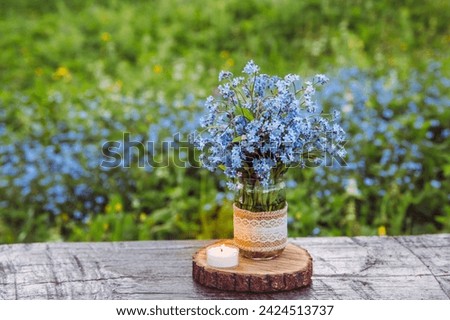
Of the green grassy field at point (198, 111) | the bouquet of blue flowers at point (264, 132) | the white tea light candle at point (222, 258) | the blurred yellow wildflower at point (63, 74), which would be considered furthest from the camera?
the blurred yellow wildflower at point (63, 74)

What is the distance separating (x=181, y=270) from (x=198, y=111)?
2.04 meters

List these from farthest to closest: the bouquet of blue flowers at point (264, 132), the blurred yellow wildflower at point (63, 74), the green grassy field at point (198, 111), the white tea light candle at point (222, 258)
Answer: the blurred yellow wildflower at point (63, 74) → the green grassy field at point (198, 111) → the white tea light candle at point (222, 258) → the bouquet of blue flowers at point (264, 132)

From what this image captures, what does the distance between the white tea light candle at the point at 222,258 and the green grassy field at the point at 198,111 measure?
138 cm

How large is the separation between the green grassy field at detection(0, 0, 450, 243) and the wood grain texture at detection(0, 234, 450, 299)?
1029mm

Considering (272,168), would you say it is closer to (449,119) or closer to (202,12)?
(449,119)

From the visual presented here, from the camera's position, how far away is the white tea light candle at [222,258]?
1.89m

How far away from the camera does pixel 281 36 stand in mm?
5477

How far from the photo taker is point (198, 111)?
3988 millimetres

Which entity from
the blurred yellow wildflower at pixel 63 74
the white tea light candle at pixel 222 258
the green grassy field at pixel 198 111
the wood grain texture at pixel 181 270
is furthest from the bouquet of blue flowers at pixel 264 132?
the blurred yellow wildflower at pixel 63 74

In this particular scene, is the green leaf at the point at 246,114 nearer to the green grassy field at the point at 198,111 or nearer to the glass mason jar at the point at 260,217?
the glass mason jar at the point at 260,217

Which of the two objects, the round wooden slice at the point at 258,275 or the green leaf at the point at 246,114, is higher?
the green leaf at the point at 246,114

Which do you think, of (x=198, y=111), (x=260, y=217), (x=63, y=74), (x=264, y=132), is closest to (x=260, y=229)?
(x=260, y=217)
